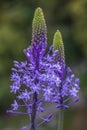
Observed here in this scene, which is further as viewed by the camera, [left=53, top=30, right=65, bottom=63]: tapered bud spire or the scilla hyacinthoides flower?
[left=53, top=30, right=65, bottom=63]: tapered bud spire

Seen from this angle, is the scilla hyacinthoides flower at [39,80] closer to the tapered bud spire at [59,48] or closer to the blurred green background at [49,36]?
the tapered bud spire at [59,48]

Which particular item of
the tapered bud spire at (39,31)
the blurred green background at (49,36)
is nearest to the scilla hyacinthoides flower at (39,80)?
the tapered bud spire at (39,31)

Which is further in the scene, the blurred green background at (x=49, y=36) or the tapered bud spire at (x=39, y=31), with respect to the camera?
the blurred green background at (x=49, y=36)

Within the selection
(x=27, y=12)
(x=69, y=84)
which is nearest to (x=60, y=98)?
(x=69, y=84)

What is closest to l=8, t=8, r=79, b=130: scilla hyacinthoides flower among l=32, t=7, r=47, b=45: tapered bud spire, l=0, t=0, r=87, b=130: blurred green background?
l=32, t=7, r=47, b=45: tapered bud spire

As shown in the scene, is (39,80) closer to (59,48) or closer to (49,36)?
(59,48)

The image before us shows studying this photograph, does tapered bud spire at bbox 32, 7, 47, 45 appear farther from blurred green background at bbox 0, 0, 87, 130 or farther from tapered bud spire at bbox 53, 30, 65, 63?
blurred green background at bbox 0, 0, 87, 130

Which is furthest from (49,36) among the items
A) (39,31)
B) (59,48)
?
(39,31)

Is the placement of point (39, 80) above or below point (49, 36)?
below

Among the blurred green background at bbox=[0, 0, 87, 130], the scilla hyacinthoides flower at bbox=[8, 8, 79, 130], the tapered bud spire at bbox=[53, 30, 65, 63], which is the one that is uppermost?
the blurred green background at bbox=[0, 0, 87, 130]
